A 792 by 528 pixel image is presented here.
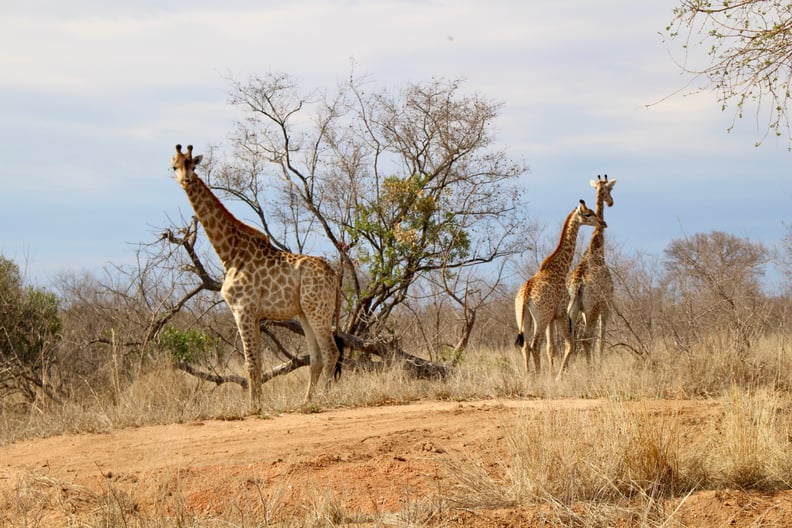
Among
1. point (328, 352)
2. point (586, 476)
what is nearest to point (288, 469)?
point (586, 476)

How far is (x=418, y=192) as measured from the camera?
650 inches

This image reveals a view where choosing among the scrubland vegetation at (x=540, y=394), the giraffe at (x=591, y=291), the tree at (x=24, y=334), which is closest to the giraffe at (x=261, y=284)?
the scrubland vegetation at (x=540, y=394)

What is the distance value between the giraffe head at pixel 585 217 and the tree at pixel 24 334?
7.92 metres

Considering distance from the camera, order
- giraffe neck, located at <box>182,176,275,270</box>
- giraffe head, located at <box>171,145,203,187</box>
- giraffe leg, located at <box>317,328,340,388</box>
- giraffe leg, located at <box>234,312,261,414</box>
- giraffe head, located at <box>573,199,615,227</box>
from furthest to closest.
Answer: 1. giraffe head, located at <box>573,199,615,227</box>
2. giraffe leg, located at <box>317,328,340,388</box>
3. giraffe neck, located at <box>182,176,275,270</box>
4. giraffe leg, located at <box>234,312,261,414</box>
5. giraffe head, located at <box>171,145,203,187</box>

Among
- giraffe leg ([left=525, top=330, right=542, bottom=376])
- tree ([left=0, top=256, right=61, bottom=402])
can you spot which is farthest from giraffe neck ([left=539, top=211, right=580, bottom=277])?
tree ([left=0, top=256, right=61, bottom=402])

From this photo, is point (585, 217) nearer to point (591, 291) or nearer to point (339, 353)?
point (591, 291)

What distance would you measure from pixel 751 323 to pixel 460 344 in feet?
15.1

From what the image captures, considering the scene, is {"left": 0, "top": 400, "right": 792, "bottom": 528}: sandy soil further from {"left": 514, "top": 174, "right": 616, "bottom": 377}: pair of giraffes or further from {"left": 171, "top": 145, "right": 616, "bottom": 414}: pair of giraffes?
{"left": 514, "top": 174, "right": 616, "bottom": 377}: pair of giraffes

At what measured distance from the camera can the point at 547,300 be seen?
13375 mm

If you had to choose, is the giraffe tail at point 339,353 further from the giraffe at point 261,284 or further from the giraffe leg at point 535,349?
the giraffe leg at point 535,349

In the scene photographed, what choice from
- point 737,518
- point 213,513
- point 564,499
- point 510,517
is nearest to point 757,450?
point 737,518

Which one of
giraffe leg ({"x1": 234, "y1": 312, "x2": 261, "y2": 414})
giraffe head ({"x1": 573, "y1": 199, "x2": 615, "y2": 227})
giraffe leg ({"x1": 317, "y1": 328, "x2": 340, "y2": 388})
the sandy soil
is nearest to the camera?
the sandy soil

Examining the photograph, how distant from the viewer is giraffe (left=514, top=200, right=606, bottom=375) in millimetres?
13367

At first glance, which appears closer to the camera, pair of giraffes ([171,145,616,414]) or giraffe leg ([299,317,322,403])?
pair of giraffes ([171,145,616,414])
